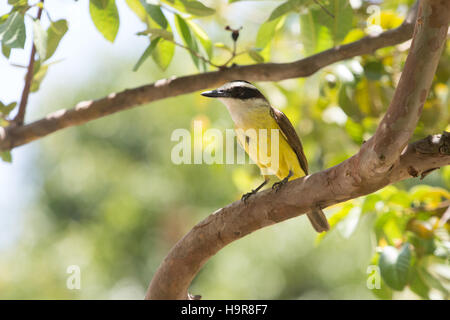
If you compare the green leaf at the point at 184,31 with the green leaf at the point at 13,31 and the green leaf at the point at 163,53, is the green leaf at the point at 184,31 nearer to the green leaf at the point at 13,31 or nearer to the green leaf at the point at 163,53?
the green leaf at the point at 163,53

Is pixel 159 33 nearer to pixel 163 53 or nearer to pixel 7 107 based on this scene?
pixel 163 53

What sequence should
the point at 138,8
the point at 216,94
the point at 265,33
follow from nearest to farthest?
the point at 138,8 < the point at 265,33 < the point at 216,94

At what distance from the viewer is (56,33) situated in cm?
241

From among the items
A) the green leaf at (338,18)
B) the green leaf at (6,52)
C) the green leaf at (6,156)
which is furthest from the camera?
the green leaf at (6,156)

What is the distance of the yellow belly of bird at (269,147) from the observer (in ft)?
10.3

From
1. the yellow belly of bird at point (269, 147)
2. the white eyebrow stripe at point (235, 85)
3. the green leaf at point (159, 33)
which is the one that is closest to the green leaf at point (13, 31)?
the green leaf at point (159, 33)

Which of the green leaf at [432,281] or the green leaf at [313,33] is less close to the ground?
the green leaf at [313,33]

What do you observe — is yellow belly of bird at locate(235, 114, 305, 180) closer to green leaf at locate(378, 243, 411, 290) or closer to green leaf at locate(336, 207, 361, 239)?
green leaf at locate(336, 207, 361, 239)

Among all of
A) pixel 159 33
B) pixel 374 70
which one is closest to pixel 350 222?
pixel 374 70

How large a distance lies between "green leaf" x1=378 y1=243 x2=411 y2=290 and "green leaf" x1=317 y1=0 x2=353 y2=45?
1200 millimetres

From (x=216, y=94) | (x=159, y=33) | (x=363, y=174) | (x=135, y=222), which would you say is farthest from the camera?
(x=135, y=222)

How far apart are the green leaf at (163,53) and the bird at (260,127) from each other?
1.12 ft

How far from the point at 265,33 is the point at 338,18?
423mm

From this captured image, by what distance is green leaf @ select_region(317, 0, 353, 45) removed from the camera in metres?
2.70
